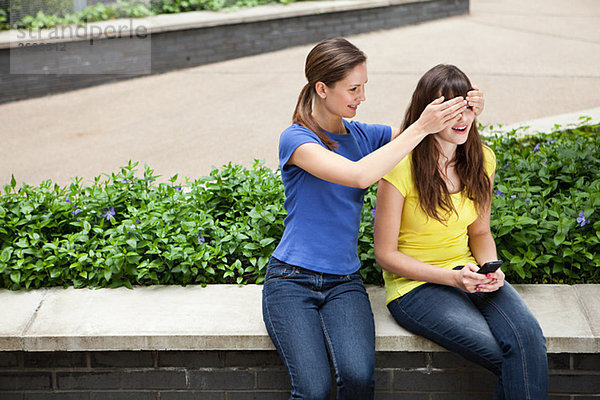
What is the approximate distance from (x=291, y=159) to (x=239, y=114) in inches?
166

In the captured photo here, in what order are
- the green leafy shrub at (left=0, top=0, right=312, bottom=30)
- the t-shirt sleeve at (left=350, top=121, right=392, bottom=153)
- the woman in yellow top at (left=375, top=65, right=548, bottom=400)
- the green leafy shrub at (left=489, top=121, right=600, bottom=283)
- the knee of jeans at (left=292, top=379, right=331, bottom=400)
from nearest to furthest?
the knee of jeans at (left=292, top=379, right=331, bottom=400), the woman in yellow top at (left=375, top=65, right=548, bottom=400), the t-shirt sleeve at (left=350, top=121, right=392, bottom=153), the green leafy shrub at (left=489, top=121, right=600, bottom=283), the green leafy shrub at (left=0, top=0, right=312, bottom=30)

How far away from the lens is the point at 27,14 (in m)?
7.94

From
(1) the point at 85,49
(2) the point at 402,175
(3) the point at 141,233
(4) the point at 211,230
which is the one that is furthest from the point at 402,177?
(1) the point at 85,49

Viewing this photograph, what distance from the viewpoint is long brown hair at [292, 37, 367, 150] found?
265cm

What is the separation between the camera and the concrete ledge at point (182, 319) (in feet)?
8.96

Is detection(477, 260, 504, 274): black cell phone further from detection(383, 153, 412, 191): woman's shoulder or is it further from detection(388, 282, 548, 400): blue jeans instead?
detection(383, 153, 412, 191): woman's shoulder

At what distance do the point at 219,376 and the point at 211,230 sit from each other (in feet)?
2.73

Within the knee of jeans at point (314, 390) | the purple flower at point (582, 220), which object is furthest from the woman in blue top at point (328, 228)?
the purple flower at point (582, 220)

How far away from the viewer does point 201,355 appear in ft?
9.23

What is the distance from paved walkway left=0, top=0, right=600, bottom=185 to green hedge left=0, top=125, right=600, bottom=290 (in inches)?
66.9

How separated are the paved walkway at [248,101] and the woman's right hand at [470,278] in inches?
119

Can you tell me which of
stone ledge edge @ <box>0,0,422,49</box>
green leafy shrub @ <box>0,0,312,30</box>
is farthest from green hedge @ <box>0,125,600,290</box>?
green leafy shrub @ <box>0,0,312,30</box>

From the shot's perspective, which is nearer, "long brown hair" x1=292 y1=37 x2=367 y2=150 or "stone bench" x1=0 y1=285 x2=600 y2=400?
"long brown hair" x1=292 y1=37 x2=367 y2=150

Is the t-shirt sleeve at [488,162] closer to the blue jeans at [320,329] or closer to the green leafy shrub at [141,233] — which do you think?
the blue jeans at [320,329]
